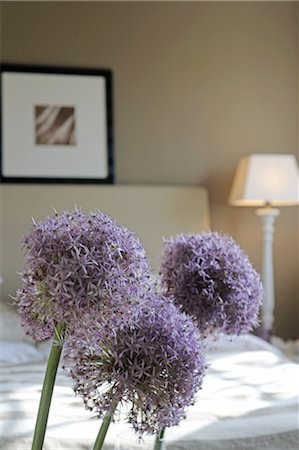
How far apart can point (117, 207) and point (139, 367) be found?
2.56m

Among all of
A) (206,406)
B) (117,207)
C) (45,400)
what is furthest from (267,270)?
(45,400)

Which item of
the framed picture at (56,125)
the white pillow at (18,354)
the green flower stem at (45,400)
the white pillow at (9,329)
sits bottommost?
the white pillow at (18,354)

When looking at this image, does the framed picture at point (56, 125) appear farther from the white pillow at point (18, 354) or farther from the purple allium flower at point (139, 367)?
the purple allium flower at point (139, 367)

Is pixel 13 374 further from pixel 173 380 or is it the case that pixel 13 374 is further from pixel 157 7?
pixel 157 7

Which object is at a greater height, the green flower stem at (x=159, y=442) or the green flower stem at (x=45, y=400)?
the green flower stem at (x=45, y=400)

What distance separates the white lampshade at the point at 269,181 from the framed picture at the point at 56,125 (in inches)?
29.5

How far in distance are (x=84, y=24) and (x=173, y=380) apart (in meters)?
2.97

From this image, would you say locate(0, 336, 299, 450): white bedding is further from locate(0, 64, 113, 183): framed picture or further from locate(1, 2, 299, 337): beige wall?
locate(1, 2, 299, 337): beige wall

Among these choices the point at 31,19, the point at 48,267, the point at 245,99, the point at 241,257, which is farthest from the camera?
the point at 245,99

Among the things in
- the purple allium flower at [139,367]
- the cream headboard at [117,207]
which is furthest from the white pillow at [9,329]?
the purple allium flower at [139,367]

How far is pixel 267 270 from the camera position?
3158 mm

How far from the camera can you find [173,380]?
628 millimetres

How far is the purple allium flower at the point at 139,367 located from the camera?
0.61 m

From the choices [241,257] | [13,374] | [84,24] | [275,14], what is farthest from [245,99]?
[241,257]
